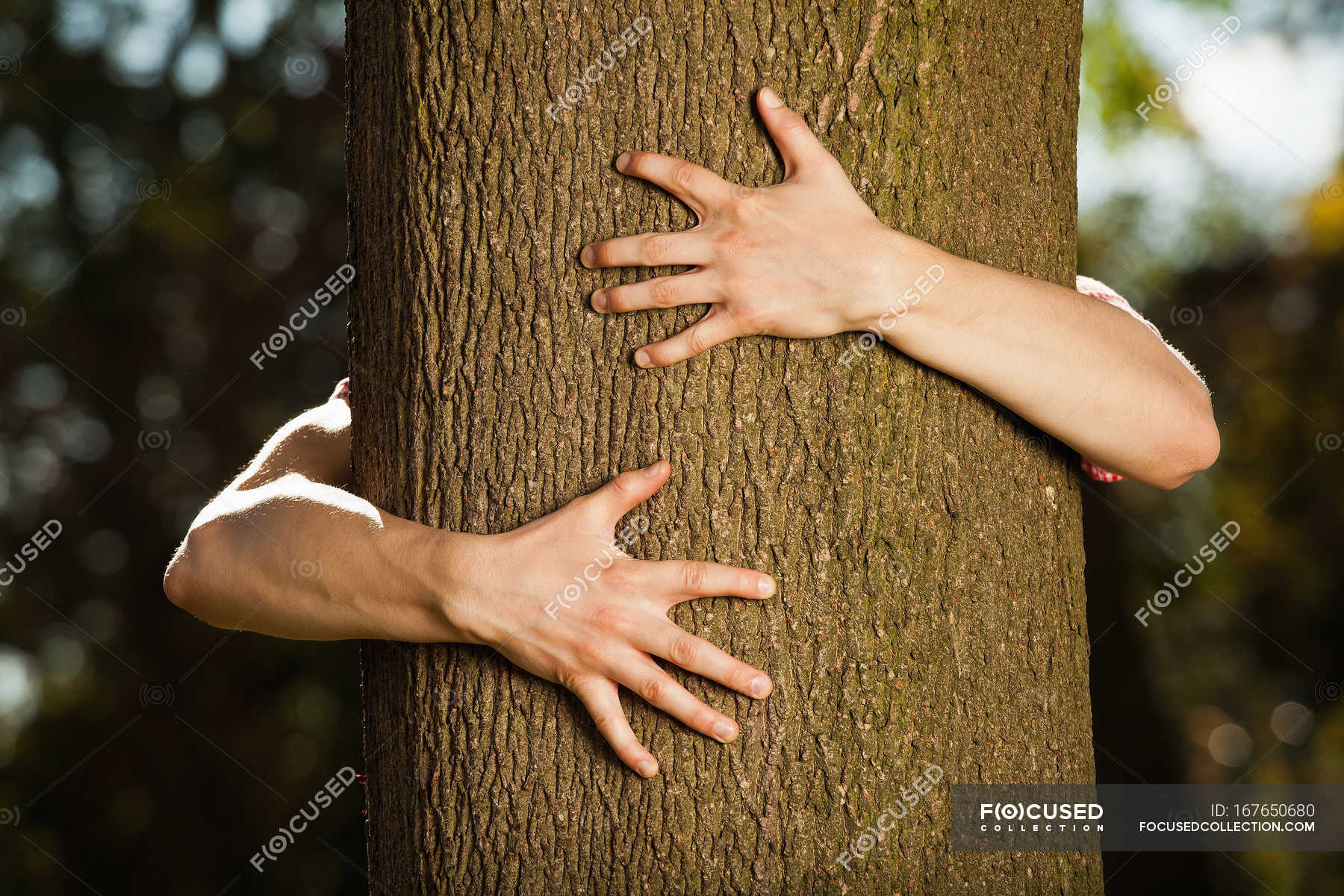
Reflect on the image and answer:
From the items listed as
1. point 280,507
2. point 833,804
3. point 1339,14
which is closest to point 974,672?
point 833,804

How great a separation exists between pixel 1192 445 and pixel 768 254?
822 mm

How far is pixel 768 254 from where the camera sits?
→ 1.45m

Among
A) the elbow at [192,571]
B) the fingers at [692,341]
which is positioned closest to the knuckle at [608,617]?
the fingers at [692,341]

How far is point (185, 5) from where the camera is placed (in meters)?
7.59

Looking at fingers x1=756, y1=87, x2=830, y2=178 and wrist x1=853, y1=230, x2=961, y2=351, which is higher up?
fingers x1=756, y1=87, x2=830, y2=178

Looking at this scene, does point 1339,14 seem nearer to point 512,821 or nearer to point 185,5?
point 185,5

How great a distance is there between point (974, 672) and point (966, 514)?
0.83ft

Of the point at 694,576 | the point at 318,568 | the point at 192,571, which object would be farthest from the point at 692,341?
the point at 192,571

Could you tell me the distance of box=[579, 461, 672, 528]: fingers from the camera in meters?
1.46

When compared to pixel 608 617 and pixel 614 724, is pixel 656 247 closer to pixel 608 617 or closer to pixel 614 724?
pixel 608 617

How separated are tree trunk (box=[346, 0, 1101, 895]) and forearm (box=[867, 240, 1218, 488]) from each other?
0.07 metres

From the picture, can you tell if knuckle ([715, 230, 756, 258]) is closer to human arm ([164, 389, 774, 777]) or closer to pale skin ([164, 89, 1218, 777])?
pale skin ([164, 89, 1218, 777])

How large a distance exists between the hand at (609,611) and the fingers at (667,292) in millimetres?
248
